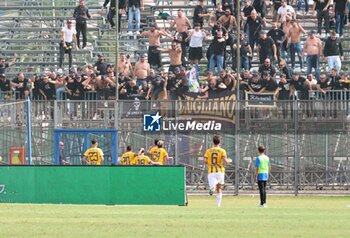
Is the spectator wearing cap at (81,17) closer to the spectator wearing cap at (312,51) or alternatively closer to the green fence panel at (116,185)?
the spectator wearing cap at (312,51)

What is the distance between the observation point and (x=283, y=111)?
4091 cm

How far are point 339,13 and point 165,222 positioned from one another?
25.2 m

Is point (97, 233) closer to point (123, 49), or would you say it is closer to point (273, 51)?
point (273, 51)

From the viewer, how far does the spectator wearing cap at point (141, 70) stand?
4675cm

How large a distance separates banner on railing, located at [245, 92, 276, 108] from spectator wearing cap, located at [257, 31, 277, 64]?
232 inches

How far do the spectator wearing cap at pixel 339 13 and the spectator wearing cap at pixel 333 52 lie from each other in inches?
63.5

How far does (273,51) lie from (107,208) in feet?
59.0

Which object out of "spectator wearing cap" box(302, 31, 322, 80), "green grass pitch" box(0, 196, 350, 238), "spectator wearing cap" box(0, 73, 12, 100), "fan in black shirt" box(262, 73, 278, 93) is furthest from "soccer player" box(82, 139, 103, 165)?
"spectator wearing cap" box(302, 31, 322, 80)

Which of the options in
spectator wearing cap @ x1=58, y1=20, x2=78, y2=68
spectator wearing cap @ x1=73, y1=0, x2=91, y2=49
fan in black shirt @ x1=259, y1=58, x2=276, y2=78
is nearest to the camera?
fan in black shirt @ x1=259, y1=58, x2=276, y2=78

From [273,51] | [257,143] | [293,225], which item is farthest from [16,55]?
[293,225]

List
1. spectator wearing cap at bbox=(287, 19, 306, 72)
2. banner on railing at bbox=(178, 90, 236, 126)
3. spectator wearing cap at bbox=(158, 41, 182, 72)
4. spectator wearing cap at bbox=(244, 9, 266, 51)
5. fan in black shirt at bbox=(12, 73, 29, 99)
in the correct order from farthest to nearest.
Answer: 1. spectator wearing cap at bbox=(244, 9, 266, 51)
2. spectator wearing cap at bbox=(158, 41, 182, 72)
3. spectator wearing cap at bbox=(287, 19, 306, 72)
4. fan in black shirt at bbox=(12, 73, 29, 99)
5. banner on railing at bbox=(178, 90, 236, 126)

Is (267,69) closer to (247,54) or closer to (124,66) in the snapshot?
(247,54)

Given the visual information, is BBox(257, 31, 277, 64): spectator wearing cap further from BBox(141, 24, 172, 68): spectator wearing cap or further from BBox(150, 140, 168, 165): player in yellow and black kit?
BBox(150, 140, 168, 165): player in yellow and black kit

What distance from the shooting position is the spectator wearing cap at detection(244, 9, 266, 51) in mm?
48469
